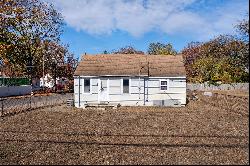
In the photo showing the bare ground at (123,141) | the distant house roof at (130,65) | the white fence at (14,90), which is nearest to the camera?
the bare ground at (123,141)

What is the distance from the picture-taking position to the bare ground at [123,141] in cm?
1170

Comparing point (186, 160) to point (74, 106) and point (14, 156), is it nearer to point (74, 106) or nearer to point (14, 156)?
point (14, 156)

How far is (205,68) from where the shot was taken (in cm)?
7600

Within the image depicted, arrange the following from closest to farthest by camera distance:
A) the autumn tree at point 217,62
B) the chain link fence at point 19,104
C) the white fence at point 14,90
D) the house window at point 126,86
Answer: the chain link fence at point 19,104 < the house window at point 126,86 < the white fence at point 14,90 < the autumn tree at point 217,62

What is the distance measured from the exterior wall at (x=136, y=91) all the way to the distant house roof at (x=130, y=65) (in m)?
0.59

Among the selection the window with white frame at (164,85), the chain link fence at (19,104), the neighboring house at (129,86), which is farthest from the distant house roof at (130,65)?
the chain link fence at (19,104)

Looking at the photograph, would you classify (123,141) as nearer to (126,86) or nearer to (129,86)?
(129,86)

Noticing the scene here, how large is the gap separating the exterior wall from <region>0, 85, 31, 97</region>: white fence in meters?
20.6

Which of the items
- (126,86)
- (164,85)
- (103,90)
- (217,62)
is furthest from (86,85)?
(217,62)

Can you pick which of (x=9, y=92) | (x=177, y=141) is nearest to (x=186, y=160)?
(x=177, y=141)

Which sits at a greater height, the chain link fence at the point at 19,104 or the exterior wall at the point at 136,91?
the exterior wall at the point at 136,91

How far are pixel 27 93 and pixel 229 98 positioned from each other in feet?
126

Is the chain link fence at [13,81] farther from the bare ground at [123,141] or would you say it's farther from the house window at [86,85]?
the bare ground at [123,141]

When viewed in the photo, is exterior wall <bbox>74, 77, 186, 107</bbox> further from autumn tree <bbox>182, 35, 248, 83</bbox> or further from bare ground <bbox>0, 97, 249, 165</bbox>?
autumn tree <bbox>182, 35, 248, 83</bbox>
